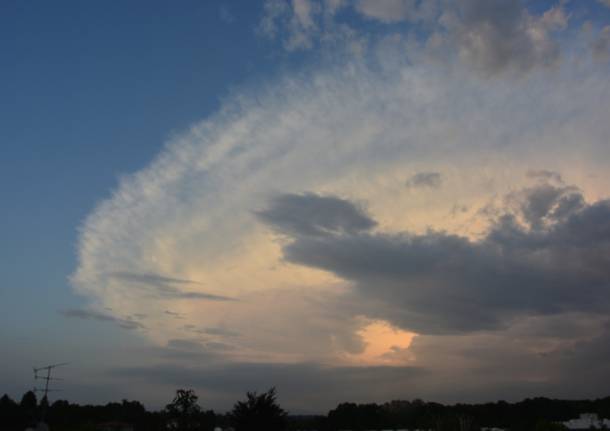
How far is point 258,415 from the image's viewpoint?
4703 cm

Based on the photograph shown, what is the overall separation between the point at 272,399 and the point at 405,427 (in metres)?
157

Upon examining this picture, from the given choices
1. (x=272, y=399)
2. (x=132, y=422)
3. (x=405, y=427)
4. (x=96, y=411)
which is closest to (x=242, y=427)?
(x=272, y=399)

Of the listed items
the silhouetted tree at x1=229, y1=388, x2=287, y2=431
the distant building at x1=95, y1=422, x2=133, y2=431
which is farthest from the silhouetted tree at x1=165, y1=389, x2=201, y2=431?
the distant building at x1=95, y1=422, x2=133, y2=431

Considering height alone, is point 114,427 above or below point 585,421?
below

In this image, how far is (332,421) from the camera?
193m

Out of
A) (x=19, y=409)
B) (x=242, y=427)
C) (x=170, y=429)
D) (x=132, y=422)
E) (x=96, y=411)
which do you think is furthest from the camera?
(x=96, y=411)

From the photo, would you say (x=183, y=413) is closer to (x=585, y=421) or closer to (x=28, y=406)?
(x=28, y=406)

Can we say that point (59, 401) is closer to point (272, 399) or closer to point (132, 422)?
point (132, 422)

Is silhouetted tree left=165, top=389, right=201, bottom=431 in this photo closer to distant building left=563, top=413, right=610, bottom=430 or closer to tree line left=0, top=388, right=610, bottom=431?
tree line left=0, top=388, right=610, bottom=431

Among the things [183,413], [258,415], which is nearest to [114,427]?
[183,413]

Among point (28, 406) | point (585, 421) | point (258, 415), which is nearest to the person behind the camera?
point (258, 415)

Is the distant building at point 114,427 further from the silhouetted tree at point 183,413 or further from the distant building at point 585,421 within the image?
the distant building at point 585,421

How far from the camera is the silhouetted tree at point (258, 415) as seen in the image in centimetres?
4694

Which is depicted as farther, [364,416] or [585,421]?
[364,416]
